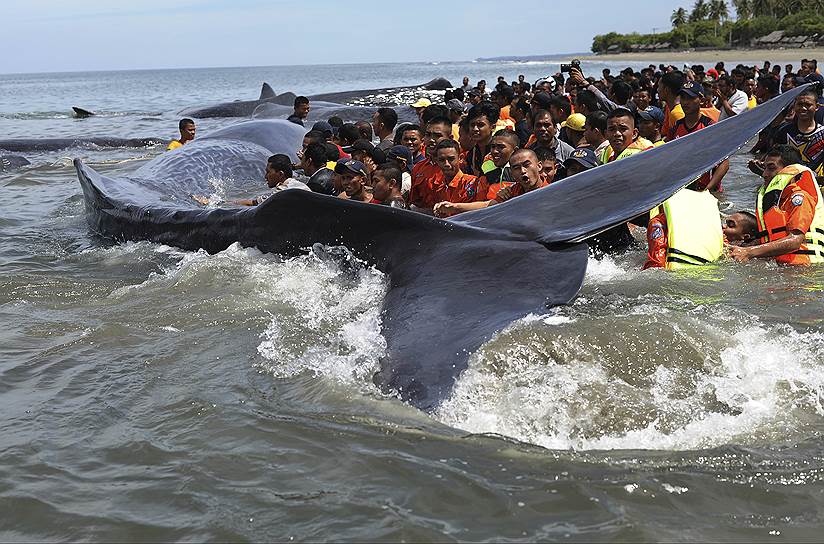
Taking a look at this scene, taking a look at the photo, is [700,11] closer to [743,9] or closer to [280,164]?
[743,9]

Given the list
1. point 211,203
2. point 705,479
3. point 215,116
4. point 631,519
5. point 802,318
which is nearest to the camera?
point 631,519

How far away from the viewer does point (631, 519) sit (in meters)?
3.13

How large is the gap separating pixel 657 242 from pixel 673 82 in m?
4.81

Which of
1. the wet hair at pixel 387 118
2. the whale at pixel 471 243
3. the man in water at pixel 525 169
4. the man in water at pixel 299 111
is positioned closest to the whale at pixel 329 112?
the man in water at pixel 299 111

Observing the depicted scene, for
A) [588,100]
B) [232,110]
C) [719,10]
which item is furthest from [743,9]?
[588,100]

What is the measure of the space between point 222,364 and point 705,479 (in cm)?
286

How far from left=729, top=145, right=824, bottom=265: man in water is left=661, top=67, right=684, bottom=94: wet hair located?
3913mm

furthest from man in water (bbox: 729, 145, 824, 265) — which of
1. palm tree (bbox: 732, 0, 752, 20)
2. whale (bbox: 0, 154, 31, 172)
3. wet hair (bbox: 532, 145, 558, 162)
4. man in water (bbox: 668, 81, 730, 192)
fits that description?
palm tree (bbox: 732, 0, 752, 20)

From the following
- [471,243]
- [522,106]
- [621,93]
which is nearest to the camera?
[471,243]

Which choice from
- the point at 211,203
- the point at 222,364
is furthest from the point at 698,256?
the point at 211,203

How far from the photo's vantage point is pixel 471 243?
4281 mm

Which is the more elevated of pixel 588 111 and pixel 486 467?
pixel 588 111

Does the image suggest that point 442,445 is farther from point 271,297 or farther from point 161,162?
point 161,162

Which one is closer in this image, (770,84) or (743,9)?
(770,84)
